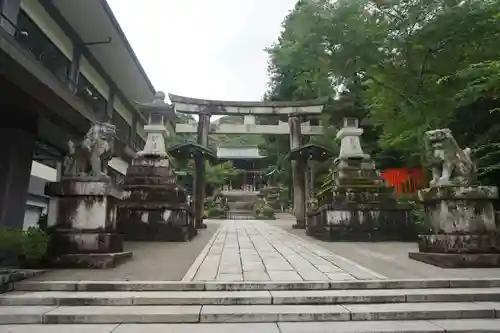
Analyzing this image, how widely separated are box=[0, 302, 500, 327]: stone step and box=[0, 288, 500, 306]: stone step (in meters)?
0.10

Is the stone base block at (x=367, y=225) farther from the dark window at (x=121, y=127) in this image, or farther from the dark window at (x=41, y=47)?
the dark window at (x=121, y=127)

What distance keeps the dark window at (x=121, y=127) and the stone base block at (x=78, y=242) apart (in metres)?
13.2

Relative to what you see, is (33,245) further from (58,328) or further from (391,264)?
(391,264)

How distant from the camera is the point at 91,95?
15656 mm

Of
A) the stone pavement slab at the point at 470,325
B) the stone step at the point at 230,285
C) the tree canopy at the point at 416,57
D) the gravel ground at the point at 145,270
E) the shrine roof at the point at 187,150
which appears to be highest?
the tree canopy at the point at 416,57

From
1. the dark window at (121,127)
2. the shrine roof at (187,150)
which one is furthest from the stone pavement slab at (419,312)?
the dark window at (121,127)

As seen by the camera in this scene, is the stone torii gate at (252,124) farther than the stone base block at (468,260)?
Yes

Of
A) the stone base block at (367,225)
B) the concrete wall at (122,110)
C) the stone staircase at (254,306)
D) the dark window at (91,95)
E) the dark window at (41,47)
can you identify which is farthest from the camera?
the concrete wall at (122,110)

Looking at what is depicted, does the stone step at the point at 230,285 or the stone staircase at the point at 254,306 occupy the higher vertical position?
the stone step at the point at 230,285

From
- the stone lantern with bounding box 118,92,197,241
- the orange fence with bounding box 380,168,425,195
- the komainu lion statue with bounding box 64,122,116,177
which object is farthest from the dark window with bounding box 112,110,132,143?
the orange fence with bounding box 380,168,425,195

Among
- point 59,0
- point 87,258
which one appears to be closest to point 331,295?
point 87,258

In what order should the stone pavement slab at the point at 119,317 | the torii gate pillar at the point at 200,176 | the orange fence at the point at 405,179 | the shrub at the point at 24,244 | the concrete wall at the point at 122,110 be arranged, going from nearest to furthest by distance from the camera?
1. the stone pavement slab at the point at 119,317
2. the shrub at the point at 24,244
3. the torii gate pillar at the point at 200,176
4. the orange fence at the point at 405,179
5. the concrete wall at the point at 122,110

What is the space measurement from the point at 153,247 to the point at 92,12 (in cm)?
753

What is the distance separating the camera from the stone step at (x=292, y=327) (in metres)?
3.87
